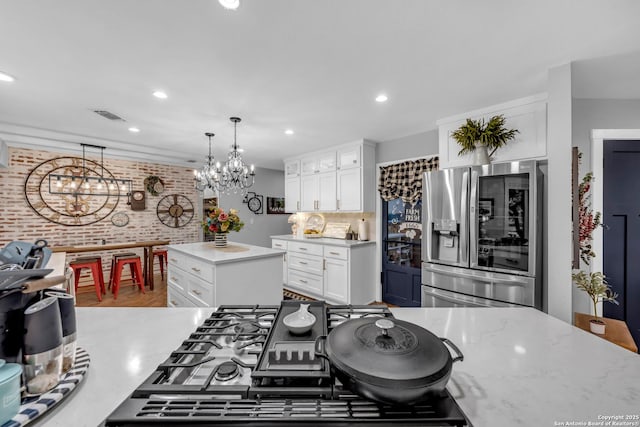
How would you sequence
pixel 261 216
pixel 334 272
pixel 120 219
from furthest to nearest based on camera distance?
pixel 261 216
pixel 120 219
pixel 334 272

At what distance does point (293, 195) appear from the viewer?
504cm

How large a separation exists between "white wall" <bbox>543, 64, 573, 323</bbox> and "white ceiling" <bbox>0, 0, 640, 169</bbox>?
333mm

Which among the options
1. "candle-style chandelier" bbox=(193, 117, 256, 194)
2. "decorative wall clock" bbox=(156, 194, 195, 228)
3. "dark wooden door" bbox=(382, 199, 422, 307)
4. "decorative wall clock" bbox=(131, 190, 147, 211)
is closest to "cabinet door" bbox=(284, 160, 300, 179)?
"candle-style chandelier" bbox=(193, 117, 256, 194)

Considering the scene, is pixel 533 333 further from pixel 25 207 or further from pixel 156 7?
pixel 25 207

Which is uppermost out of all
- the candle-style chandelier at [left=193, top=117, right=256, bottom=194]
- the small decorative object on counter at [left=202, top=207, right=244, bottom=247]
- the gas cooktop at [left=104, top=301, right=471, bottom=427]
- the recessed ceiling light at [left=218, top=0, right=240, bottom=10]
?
the recessed ceiling light at [left=218, top=0, right=240, bottom=10]

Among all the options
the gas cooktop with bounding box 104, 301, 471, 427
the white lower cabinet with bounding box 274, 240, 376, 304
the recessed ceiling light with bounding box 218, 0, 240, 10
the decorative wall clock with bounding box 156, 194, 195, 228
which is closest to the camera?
the gas cooktop with bounding box 104, 301, 471, 427

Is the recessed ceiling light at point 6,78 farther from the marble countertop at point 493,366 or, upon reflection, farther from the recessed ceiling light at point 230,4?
the marble countertop at point 493,366

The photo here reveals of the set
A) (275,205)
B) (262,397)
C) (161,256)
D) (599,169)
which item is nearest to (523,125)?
(599,169)

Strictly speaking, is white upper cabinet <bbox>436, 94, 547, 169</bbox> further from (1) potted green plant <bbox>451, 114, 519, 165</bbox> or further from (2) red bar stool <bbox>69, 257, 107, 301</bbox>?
(2) red bar stool <bbox>69, 257, 107, 301</bbox>

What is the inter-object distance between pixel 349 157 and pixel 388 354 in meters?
3.71

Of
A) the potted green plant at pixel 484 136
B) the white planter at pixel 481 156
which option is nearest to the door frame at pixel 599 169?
the potted green plant at pixel 484 136

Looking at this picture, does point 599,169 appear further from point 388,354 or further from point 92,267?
point 92,267

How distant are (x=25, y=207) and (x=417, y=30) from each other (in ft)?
19.3

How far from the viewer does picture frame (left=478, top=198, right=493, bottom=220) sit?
2.28 meters
